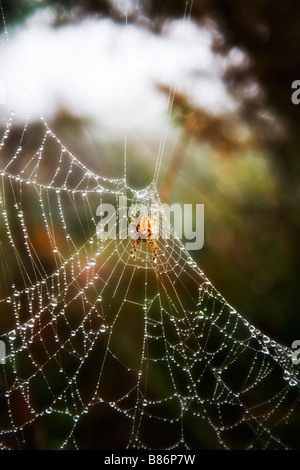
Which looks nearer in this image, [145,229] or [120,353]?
[145,229]

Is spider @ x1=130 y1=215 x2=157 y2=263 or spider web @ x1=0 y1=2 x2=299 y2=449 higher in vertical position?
spider @ x1=130 y1=215 x2=157 y2=263

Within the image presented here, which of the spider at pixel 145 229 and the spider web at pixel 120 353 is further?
the spider web at pixel 120 353

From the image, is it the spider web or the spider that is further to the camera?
the spider web

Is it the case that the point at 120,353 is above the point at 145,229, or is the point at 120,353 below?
below

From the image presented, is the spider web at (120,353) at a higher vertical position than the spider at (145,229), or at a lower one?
lower

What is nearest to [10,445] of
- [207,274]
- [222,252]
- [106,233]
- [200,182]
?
[106,233]

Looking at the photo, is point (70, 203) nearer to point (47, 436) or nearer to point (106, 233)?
point (106, 233)

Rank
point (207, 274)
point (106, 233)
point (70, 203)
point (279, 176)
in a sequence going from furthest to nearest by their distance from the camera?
1. point (207, 274)
2. point (279, 176)
3. point (70, 203)
4. point (106, 233)

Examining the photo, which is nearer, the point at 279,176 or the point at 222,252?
the point at 279,176
